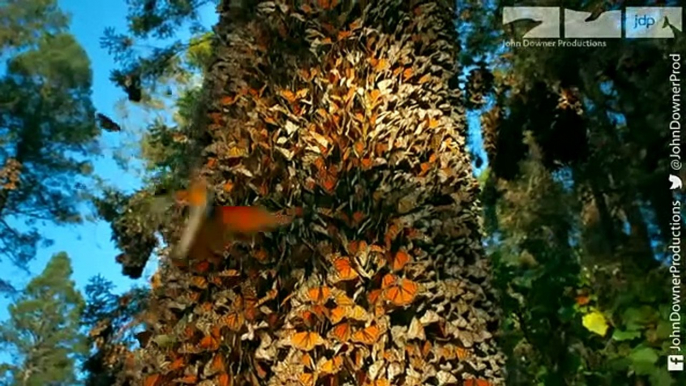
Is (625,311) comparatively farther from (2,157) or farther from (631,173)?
(2,157)

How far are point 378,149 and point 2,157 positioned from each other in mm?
8856

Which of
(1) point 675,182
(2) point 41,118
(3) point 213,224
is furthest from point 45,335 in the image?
(3) point 213,224

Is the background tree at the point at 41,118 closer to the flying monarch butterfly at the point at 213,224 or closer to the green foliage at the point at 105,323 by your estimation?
the green foliage at the point at 105,323

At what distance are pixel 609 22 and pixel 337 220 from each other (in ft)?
9.34

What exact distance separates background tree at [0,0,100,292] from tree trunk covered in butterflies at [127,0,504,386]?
832 cm

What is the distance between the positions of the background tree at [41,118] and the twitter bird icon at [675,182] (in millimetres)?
7783

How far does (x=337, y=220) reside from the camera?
54.3 inches

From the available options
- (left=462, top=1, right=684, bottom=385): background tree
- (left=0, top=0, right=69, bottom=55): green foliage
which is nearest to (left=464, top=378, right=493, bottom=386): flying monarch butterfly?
(left=462, top=1, right=684, bottom=385): background tree

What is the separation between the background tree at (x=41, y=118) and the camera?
9.38 metres

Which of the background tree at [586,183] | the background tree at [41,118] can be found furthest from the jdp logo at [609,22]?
the background tree at [41,118]

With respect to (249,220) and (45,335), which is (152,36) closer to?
(249,220)

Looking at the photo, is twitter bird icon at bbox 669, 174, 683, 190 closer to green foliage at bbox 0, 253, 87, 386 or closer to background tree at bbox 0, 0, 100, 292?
background tree at bbox 0, 0, 100, 292

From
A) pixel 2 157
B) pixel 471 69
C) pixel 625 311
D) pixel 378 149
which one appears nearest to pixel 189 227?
pixel 378 149

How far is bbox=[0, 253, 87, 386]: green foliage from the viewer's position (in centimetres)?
1291
